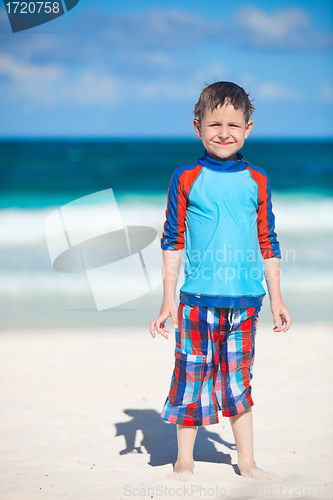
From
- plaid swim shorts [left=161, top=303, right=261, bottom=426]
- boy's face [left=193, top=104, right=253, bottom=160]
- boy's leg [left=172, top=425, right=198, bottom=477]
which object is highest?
boy's face [left=193, top=104, right=253, bottom=160]

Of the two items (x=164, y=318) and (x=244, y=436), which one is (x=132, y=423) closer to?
(x=244, y=436)

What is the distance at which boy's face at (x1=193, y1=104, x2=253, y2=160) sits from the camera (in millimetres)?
1890

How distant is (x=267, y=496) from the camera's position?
→ 1909 millimetres

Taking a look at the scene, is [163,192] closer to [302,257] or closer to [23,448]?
[302,257]

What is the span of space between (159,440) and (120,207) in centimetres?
1147

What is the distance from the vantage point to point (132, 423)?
2900 mm

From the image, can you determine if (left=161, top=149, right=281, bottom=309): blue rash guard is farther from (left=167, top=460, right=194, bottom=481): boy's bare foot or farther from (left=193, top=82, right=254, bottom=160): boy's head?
(left=167, top=460, right=194, bottom=481): boy's bare foot

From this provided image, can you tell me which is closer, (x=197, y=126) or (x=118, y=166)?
(x=197, y=126)

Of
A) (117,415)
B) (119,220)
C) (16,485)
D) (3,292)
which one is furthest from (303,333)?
(119,220)

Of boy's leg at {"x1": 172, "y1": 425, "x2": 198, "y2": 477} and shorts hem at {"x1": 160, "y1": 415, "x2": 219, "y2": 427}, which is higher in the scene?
shorts hem at {"x1": 160, "y1": 415, "x2": 219, "y2": 427}

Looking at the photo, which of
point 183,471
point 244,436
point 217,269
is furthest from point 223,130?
point 183,471

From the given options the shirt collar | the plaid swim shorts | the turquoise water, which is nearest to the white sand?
the plaid swim shorts

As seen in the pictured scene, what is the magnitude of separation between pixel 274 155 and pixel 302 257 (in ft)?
54.4

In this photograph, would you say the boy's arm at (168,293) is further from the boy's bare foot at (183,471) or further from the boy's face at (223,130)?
the boy's bare foot at (183,471)
